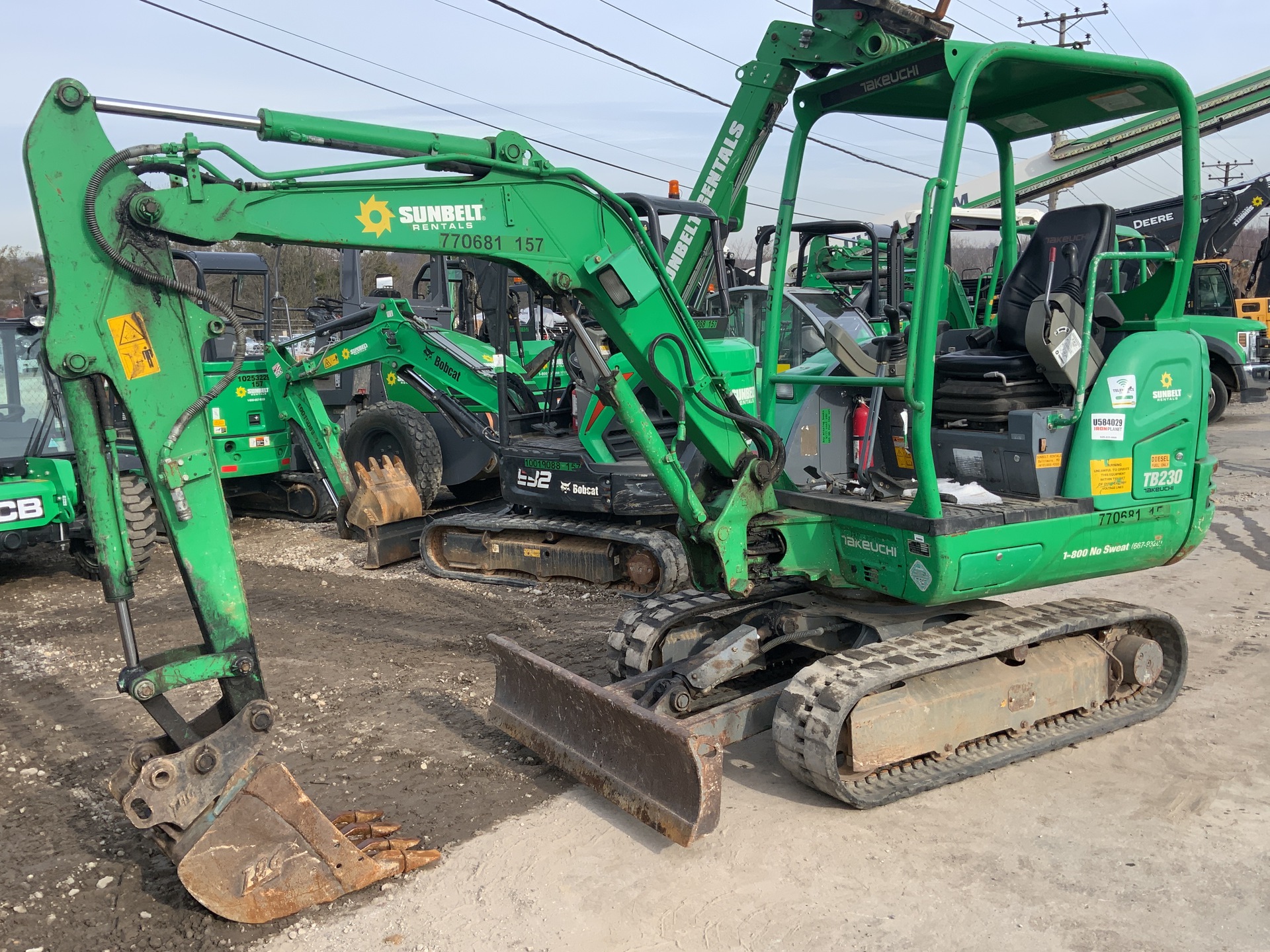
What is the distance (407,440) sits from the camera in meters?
9.38

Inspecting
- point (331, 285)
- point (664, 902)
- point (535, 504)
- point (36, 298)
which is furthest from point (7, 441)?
point (331, 285)

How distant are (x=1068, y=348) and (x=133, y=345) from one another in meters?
3.55

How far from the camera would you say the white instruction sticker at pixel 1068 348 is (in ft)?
14.3

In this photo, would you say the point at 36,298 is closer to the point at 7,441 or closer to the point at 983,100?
the point at 7,441

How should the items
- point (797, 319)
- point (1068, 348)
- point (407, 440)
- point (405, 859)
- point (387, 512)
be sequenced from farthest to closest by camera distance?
point (797, 319), point (407, 440), point (387, 512), point (1068, 348), point (405, 859)

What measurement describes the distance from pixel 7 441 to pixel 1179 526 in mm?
8176

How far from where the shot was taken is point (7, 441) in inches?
324

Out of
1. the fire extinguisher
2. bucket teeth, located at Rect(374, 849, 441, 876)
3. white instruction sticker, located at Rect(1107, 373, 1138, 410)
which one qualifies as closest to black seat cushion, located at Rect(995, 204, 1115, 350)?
white instruction sticker, located at Rect(1107, 373, 1138, 410)

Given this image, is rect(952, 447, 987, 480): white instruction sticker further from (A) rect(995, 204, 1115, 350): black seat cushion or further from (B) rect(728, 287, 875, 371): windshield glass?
(B) rect(728, 287, 875, 371): windshield glass

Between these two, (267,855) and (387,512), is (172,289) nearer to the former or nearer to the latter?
(267,855)

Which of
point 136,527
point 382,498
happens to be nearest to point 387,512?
point 382,498

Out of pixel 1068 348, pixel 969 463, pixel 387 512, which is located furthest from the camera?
pixel 387 512

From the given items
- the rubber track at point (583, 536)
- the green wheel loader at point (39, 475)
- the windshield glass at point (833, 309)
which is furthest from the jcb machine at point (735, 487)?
the green wheel loader at point (39, 475)

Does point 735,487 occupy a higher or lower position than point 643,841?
higher
